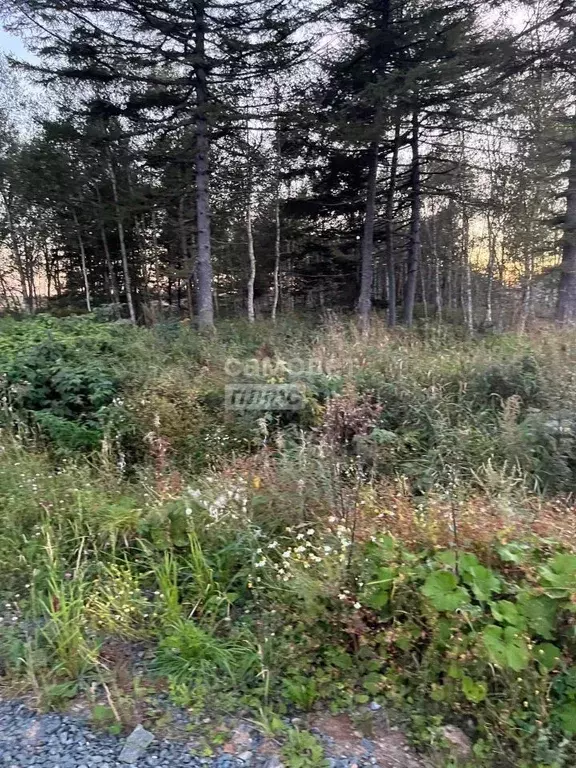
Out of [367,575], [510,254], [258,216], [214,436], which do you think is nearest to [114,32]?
[258,216]

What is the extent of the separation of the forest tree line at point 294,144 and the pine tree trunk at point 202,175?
0.05 metres

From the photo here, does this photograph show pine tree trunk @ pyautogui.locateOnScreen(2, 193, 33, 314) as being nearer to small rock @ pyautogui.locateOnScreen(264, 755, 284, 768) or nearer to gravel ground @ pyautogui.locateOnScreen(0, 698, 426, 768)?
gravel ground @ pyautogui.locateOnScreen(0, 698, 426, 768)

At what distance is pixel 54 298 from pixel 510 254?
19.2 m

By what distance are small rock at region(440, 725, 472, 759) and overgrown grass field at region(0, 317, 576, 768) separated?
3 centimetres

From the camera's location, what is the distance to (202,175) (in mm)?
10672

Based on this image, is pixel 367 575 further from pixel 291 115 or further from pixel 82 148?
pixel 82 148

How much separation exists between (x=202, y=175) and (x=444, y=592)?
11006 millimetres

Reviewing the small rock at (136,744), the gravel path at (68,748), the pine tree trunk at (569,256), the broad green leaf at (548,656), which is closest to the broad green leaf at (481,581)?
the broad green leaf at (548,656)

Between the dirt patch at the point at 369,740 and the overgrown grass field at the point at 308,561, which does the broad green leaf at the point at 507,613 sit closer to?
the overgrown grass field at the point at 308,561

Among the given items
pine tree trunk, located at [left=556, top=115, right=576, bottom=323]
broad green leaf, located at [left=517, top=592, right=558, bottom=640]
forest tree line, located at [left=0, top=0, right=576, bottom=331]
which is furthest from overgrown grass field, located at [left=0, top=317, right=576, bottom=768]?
pine tree trunk, located at [left=556, top=115, right=576, bottom=323]

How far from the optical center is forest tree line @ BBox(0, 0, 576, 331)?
9422 mm

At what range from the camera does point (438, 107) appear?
1169 cm

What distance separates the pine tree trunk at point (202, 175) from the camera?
9.55 meters

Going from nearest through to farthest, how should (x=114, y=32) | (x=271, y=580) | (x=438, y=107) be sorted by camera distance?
(x=271, y=580) < (x=114, y=32) < (x=438, y=107)
